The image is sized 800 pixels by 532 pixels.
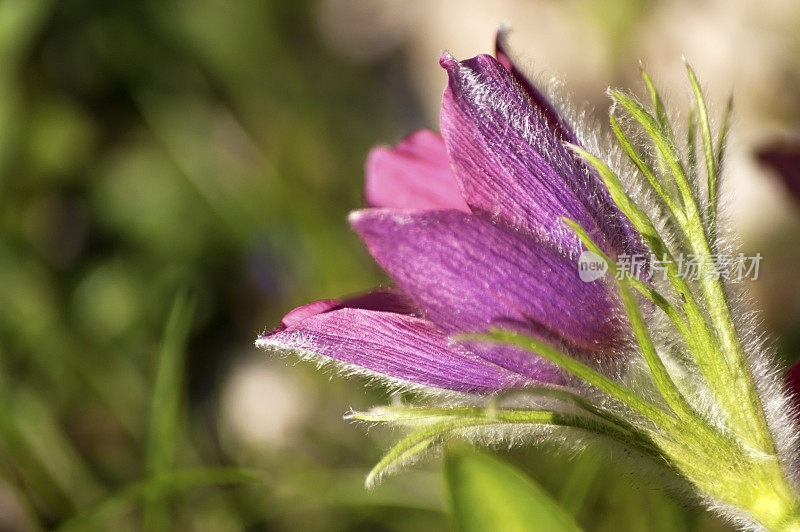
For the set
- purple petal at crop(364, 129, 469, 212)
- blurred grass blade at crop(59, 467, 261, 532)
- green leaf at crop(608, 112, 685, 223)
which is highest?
purple petal at crop(364, 129, 469, 212)

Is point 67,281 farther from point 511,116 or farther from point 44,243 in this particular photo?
point 511,116

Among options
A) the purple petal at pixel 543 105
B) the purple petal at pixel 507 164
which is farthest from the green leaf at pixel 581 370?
the purple petal at pixel 543 105

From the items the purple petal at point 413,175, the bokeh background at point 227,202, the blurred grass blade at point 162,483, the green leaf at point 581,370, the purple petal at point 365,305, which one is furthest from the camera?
the bokeh background at point 227,202

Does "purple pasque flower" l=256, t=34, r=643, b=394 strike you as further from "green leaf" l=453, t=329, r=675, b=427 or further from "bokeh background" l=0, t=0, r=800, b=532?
"bokeh background" l=0, t=0, r=800, b=532

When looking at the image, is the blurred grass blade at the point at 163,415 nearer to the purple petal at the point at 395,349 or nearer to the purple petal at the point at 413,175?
the purple petal at the point at 413,175

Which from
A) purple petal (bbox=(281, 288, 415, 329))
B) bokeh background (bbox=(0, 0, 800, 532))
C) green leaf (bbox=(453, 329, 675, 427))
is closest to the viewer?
green leaf (bbox=(453, 329, 675, 427))

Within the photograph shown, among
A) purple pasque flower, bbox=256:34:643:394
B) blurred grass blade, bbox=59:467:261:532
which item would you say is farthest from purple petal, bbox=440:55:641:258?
blurred grass blade, bbox=59:467:261:532
